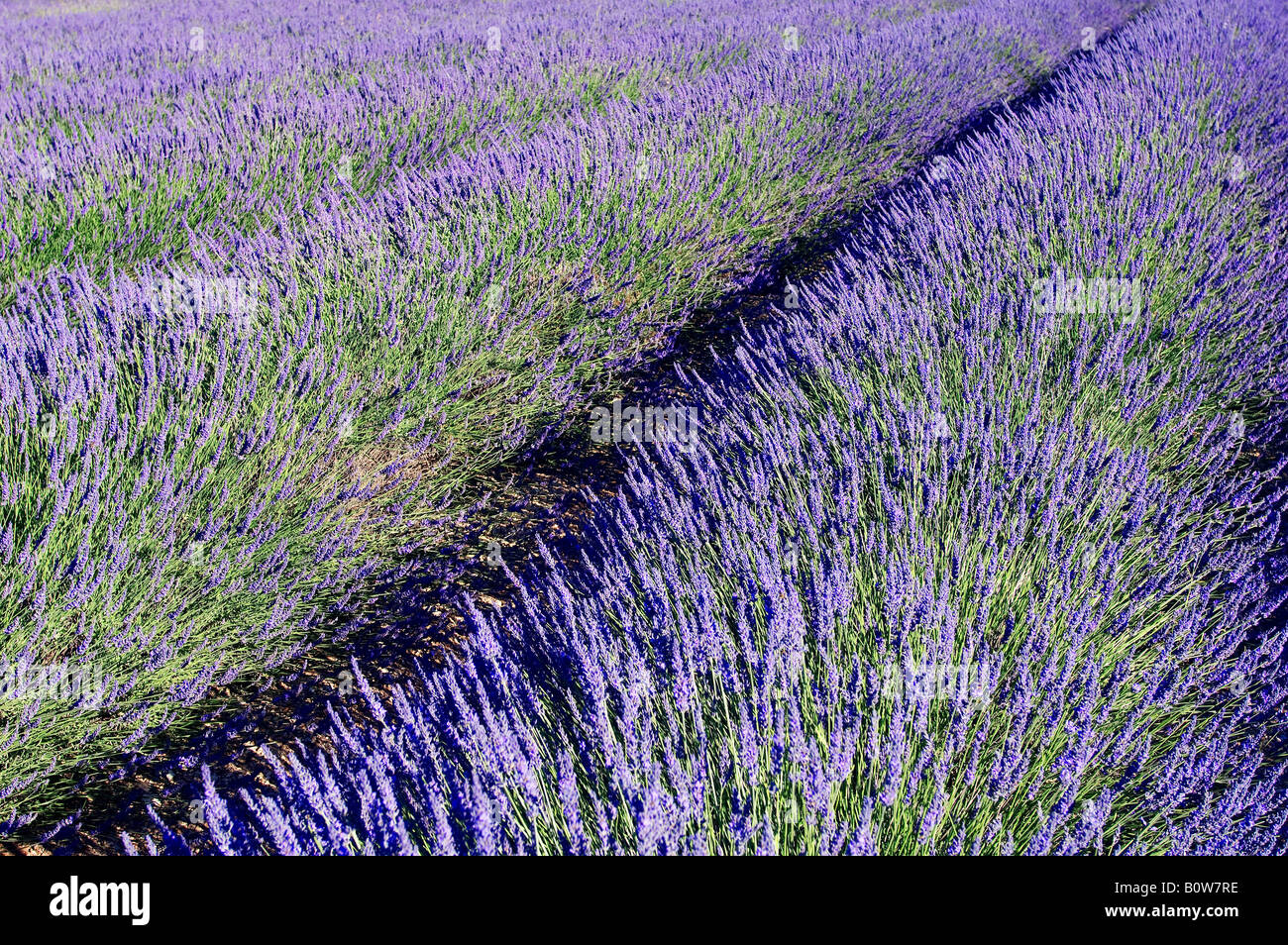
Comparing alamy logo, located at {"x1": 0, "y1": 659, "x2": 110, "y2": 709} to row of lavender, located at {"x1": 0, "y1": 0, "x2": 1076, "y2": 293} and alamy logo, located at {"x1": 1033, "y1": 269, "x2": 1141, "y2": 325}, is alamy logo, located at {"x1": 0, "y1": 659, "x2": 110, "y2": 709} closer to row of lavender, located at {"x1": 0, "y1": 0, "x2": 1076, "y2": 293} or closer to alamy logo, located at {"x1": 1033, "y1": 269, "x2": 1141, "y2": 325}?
row of lavender, located at {"x1": 0, "y1": 0, "x2": 1076, "y2": 293}

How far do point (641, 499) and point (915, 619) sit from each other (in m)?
0.70

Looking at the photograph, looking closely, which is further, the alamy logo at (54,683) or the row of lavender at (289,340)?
the row of lavender at (289,340)

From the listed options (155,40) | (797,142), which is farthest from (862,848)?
(155,40)

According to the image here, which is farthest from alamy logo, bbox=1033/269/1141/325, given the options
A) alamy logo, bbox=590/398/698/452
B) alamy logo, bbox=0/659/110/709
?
alamy logo, bbox=0/659/110/709

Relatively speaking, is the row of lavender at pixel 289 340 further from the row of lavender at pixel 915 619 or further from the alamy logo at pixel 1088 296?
the alamy logo at pixel 1088 296

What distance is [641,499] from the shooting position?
1.79 metres

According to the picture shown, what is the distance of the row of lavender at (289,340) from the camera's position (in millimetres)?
1515

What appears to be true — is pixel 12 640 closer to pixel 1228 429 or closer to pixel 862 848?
pixel 862 848
